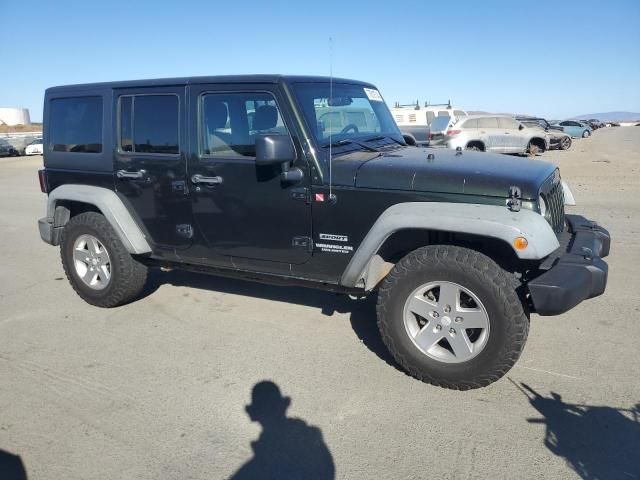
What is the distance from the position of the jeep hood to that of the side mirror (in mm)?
369

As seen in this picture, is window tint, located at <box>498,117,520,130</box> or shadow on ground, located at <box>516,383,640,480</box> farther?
window tint, located at <box>498,117,520,130</box>

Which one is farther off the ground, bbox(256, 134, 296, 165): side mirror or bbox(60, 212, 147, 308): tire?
bbox(256, 134, 296, 165): side mirror

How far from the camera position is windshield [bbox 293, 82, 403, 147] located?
386 cm

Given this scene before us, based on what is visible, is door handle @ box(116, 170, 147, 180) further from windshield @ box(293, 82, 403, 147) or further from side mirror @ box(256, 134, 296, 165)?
windshield @ box(293, 82, 403, 147)

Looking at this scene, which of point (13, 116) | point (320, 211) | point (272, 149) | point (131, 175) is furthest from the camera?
point (13, 116)

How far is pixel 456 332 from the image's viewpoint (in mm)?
3371

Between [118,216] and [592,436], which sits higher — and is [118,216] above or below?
above

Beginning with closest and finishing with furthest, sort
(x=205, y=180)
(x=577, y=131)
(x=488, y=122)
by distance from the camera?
(x=205, y=180)
(x=488, y=122)
(x=577, y=131)

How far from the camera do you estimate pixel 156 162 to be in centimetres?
436

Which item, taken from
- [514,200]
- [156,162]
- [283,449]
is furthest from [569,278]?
[156,162]

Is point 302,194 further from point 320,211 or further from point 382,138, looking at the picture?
point 382,138

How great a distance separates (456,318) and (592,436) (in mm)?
967

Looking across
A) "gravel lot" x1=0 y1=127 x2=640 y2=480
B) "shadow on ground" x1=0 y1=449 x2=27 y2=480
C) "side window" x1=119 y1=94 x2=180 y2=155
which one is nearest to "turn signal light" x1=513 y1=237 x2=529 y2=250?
"gravel lot" x1=0 y1=127 x2=640 y2=480

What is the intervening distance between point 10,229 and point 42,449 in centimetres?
740
